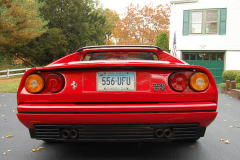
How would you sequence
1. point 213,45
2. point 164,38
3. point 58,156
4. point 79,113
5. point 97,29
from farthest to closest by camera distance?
1. point 97,29
2. point 164,38
3. point 213,45
4. point 58,156
5. point 79,113

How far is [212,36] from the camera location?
1472 centimetres

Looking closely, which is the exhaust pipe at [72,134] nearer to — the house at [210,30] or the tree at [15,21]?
the tree at [15,21]

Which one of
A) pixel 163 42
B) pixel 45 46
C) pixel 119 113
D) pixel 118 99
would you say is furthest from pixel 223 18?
pixel 45 46

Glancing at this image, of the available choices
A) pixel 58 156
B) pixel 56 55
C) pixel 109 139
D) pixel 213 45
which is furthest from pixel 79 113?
pixel 56 55

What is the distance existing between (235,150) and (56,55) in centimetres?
2612

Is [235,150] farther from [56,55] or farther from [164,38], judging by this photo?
[56,55]

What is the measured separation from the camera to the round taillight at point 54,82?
246 cm

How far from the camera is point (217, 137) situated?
3695mm

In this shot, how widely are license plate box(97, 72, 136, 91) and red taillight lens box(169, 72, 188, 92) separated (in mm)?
406

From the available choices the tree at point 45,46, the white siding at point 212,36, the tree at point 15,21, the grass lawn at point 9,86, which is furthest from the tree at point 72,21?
the white siding at point 212,36

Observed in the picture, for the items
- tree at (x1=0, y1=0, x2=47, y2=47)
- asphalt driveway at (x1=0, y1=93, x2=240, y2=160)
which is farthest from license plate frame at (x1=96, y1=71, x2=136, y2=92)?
tree at (x1=0, y1=0, x2=47, y2=47)

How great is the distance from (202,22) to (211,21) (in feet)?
1.84

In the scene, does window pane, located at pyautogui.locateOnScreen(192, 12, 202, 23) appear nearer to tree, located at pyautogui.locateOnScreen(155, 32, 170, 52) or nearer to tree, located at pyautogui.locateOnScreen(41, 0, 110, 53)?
tree, located at pyautogui.locateOnScreen(155, 32, 170, 52)

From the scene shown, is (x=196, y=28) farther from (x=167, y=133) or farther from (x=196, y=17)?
(x=167, y=133)
